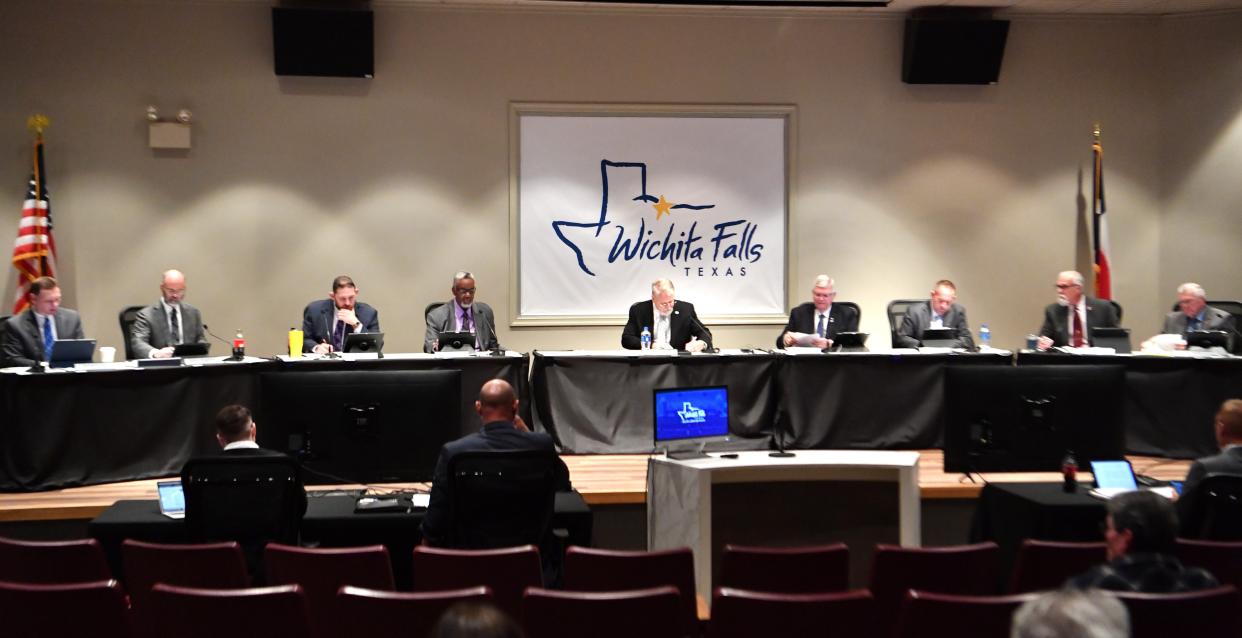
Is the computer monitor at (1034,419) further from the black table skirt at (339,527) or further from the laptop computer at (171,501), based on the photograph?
the laptop computer at (171,501)

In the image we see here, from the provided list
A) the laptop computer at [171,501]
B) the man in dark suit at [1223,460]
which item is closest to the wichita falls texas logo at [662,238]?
the laptop computer at [171,501]

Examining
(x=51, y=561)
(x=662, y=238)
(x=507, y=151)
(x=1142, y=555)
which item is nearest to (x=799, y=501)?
(x=1142, y=555)

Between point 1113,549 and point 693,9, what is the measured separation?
6.78 meters

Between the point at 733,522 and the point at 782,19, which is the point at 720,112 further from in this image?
the point at 733,522

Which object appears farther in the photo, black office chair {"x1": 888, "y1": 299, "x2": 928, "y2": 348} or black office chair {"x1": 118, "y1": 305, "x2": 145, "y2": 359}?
black office chair {"x1": 888, "y1": 299, "x2": 928, "y2": 348}

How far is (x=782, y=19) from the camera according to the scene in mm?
9492

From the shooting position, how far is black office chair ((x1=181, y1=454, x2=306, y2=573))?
4.32 m

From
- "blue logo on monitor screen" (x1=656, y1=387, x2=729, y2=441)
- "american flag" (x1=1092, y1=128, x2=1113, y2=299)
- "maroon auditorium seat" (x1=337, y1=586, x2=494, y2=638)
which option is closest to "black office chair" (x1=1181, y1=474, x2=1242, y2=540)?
"blue logo on monitor screen" (x1=656, y1=387, x2=729, y2=441)

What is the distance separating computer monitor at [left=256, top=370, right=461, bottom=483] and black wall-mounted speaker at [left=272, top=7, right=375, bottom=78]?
3.84 metres

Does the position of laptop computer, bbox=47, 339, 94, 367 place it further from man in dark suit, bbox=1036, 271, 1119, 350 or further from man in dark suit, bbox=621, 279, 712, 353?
man in dark suit, bbox=1036, 271, 1119, 350

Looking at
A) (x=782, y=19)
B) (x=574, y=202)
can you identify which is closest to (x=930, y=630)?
(x=574, y=202)

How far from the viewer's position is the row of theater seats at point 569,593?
2.92 meters

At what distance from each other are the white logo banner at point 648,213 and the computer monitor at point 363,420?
3494mm

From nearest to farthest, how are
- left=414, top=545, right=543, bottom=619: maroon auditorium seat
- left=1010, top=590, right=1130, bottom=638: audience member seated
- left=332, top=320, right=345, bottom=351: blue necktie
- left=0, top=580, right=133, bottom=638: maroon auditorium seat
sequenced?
1. left=1010, top=590, right=1130, bottom=638: audience member seated
2. left=0, top=580, right=133, bottom=638: maroon auditorium seat
3. left=414, top=545, right=543, bottom=619: maroon auditorium seat
4. left=332, top=320, right=345, bottom=351: blue necktie
